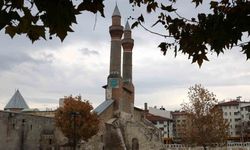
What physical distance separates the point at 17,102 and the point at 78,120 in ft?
54.9

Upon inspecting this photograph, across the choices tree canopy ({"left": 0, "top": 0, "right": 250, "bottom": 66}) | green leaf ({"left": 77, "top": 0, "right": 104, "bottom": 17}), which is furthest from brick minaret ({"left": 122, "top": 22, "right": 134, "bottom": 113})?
green leaf ({"left": 77, "top": 0, "right": 104, "bottom": 17})

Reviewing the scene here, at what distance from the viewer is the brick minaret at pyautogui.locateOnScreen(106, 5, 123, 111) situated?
42.9 m

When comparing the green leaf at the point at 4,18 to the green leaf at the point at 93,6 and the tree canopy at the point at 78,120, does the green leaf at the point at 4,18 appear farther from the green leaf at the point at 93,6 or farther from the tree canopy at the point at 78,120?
the tree canopy at the point at 78,120

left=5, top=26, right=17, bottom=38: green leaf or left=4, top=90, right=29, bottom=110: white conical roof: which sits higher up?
left=4, top=90, right=29, bottom=110: white conical roof

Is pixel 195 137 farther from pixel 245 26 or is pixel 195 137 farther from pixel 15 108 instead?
pixel 245 26

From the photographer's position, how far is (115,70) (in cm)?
4294

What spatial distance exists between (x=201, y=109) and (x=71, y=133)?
11676 millimetres

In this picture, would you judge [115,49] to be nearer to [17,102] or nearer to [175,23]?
[17,102]

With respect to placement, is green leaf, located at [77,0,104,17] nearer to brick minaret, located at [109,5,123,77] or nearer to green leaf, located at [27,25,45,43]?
green leaf, located at [27,25,45,43]

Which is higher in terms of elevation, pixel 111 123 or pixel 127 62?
pixel 127 62

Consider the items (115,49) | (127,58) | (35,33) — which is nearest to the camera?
(35,33)

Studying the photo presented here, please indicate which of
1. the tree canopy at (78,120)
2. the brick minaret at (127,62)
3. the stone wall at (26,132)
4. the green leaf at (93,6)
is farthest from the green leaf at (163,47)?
the brick minaret at (127,62)

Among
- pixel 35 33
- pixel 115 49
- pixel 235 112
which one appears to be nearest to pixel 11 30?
pixel 35 33

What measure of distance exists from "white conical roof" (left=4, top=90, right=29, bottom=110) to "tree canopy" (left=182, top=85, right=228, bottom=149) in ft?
75.9
